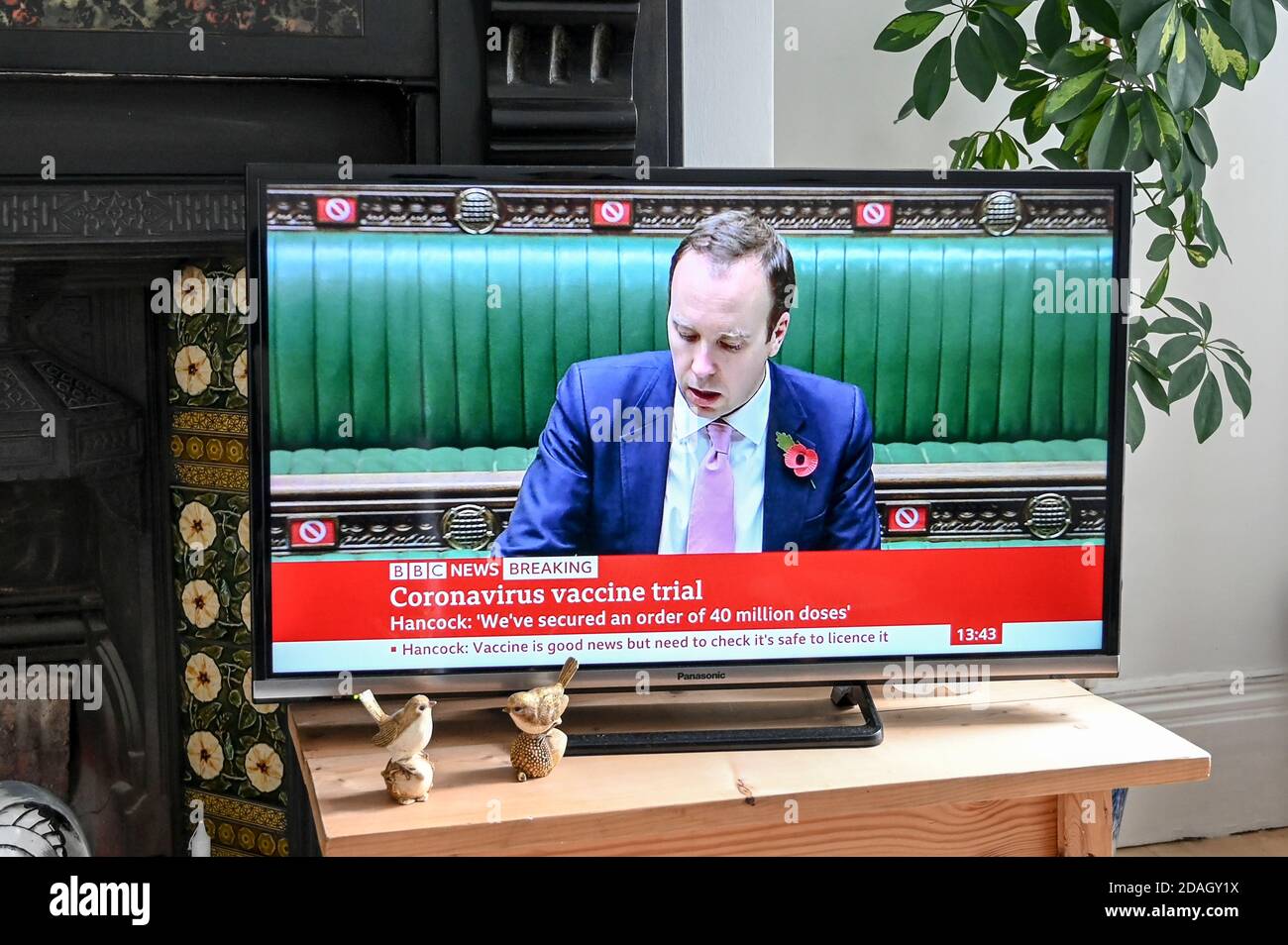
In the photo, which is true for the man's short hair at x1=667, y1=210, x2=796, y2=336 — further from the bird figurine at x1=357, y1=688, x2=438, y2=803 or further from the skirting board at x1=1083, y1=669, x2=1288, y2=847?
the skirting board at x1=1083, y1=669, x2=1288, y2=847

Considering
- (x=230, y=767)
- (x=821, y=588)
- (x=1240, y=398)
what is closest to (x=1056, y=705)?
(x=821, y=588)

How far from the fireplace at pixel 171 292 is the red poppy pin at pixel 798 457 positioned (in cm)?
45

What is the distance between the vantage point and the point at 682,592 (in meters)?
1.34

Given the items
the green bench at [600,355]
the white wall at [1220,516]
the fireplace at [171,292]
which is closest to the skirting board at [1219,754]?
the white wall at [1220,516]

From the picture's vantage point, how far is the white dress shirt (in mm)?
1332

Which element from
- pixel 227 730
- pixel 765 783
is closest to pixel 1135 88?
pixel 765 783

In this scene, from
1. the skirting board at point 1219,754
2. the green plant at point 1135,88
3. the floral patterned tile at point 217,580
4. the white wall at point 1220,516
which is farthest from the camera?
the skirting board at point 1219,754

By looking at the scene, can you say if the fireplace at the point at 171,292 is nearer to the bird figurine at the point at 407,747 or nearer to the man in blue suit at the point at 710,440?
the man in blue suit at the point at 710,440

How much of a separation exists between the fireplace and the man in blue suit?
1.03 ft

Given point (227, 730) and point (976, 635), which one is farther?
point (227, 730)

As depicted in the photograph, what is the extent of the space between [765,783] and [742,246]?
0.57 m

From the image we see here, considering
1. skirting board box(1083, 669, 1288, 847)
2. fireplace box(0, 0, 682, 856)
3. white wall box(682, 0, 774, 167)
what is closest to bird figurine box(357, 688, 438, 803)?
fireplace box(0, 0, 682, 856)

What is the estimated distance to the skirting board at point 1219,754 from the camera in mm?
2371

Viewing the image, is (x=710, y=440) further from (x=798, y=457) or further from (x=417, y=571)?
(x=417, y=571)
